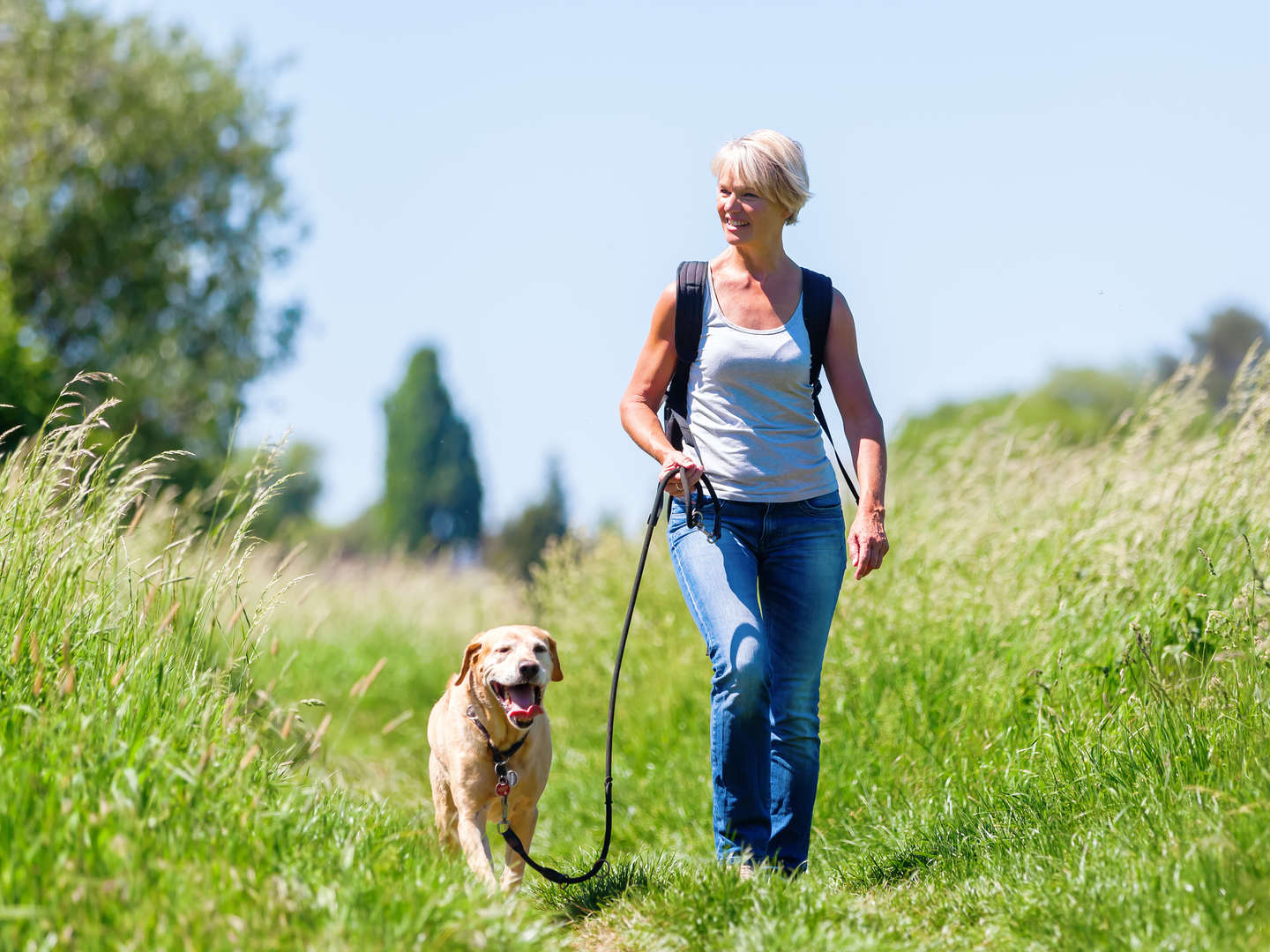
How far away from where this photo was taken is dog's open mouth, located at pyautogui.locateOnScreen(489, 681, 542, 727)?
4.07 meters

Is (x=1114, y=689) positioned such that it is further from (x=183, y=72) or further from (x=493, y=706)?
(x=183, y=72)

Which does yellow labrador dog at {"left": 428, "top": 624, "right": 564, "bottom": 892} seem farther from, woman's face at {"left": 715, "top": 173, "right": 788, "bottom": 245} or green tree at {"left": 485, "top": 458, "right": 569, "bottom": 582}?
green tree at {"left": 485, "top": 458, "right": 569, "bottom": 582}

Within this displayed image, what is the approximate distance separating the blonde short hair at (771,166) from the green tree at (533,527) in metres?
30.8

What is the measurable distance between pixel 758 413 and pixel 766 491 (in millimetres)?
268

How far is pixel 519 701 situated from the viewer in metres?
4.16

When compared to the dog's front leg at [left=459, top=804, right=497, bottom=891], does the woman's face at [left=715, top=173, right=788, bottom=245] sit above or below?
above

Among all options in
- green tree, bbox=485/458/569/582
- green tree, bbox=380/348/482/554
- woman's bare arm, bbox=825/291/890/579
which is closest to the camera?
woman's bare arm, bbox=825/291/890/579

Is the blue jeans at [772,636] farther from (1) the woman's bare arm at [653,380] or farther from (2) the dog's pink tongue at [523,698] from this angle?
(2) the dog's pink tongue at [523,698]

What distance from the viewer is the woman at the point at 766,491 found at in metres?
3.93

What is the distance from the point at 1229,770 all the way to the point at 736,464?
1697mm

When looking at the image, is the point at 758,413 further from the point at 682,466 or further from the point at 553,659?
the point at 553,659

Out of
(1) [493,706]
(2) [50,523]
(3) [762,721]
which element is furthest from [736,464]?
(2) [50,523]

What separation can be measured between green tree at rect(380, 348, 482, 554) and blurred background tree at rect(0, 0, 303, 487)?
3734cm

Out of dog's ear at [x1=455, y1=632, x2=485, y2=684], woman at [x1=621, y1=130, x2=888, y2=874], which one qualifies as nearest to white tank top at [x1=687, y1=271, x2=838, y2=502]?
woman at [x1=621, y1=130, x2=888, y2=874]
